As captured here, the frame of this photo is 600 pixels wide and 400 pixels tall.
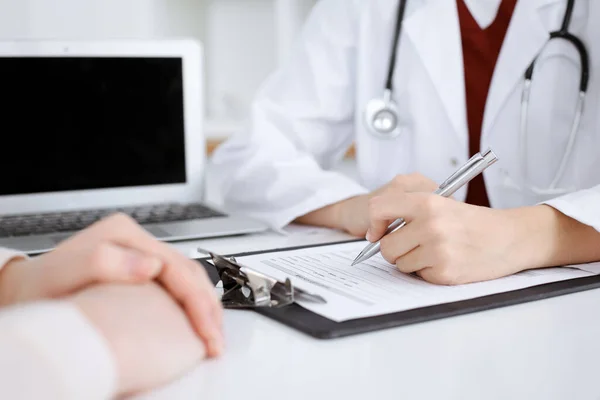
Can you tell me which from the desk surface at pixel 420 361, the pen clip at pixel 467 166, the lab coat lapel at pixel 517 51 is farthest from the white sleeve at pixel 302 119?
the desk surface at pixel 420 361

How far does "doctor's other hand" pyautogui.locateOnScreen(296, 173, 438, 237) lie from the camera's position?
85 centimetres

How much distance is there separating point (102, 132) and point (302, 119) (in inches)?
13.1

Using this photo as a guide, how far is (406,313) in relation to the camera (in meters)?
0.52

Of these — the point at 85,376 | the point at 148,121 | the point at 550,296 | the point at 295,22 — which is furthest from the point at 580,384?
the point at 295,22

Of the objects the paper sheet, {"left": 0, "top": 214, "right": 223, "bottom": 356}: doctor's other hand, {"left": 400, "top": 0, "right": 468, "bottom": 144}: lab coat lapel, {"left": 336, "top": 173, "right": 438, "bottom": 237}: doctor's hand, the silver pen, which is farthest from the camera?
{"left": 400, "top": 0, "right": 468, "bottom": 144}: lab coat lapel

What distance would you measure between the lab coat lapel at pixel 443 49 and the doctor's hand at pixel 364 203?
10.0 inches

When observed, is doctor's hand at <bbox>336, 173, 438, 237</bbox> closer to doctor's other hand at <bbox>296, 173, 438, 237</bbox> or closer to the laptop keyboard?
doctor's other hand at <bbox>296, 173, 438, 237</bbox>

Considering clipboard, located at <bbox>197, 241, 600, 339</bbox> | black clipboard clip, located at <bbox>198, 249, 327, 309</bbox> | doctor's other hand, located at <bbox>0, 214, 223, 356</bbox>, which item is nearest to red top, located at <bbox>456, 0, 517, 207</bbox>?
clipboard, located at <bbox>197, 241, 600, 339</bbox>

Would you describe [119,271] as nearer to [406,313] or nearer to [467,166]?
[406,313]

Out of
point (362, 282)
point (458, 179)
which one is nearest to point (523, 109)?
point (458, 179)

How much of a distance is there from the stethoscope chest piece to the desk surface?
606 millimetres

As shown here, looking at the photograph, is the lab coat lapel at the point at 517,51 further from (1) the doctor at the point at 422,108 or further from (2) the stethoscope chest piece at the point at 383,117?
(2) the stethoscope chest piece at the point at 383,117

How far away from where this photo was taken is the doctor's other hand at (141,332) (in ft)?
1.26

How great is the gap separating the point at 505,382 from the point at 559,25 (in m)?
0.74
